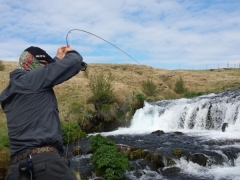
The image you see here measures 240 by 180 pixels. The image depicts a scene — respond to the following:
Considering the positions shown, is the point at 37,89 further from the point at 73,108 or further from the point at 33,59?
the point at 73,108

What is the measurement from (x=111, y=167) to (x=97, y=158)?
0.63 meters

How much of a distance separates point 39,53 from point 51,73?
1.01ft

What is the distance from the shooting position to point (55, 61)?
2.71 meters

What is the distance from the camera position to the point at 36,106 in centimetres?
263

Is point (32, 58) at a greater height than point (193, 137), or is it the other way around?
point (32, 58)

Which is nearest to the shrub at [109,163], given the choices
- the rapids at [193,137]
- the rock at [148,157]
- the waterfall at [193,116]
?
the rapids at [193,137]

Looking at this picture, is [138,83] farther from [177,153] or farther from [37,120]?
[37,120]

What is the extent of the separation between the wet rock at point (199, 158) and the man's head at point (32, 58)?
10.4m

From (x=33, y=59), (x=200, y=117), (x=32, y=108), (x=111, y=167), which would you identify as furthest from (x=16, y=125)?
(x=200, y=117)

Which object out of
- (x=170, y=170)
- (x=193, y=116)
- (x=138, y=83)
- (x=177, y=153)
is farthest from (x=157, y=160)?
(x=138, y=83)

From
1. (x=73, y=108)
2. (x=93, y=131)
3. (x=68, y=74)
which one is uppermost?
(x=68, y=74)

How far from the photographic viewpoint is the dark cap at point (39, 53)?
280 centimetres

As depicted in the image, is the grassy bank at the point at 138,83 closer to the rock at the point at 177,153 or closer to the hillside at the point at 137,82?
the hillside at the point at 137,82

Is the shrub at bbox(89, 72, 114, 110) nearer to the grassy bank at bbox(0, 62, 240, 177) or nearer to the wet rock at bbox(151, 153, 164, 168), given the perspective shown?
the grassy bank at bbox(0, 62, 240, 177)
